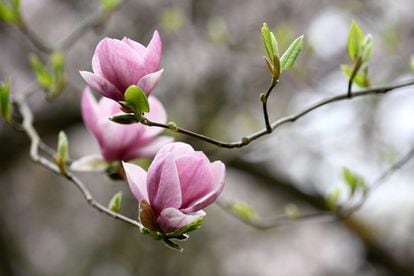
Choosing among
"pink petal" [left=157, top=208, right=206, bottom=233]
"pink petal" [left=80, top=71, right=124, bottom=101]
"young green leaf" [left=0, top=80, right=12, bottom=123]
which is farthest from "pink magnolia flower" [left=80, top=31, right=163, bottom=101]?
"young green leaf" [left=0, top=80, right=12, bottom=123]

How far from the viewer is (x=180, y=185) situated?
45cm

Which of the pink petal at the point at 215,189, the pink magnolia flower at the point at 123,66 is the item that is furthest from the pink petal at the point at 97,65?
the pink petal at the point at 215,189

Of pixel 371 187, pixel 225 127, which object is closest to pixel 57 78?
pixel 371 187

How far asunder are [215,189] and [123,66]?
12cm

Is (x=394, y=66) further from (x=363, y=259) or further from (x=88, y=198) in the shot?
(x=88, y=198)

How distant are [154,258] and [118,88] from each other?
6.47ft

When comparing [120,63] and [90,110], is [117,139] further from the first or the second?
[120,63]

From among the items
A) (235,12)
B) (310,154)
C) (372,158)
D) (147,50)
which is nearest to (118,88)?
(147,50)

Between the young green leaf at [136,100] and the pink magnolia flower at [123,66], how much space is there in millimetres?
17

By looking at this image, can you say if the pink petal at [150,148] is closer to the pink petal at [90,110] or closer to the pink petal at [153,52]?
the pink petal at [90,110]

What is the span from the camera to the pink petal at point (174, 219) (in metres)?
0.45

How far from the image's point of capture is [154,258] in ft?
7.72

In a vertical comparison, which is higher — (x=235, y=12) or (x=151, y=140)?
(x=151, y=140)

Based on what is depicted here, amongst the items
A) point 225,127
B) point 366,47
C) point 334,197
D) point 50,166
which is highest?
point 366,47
